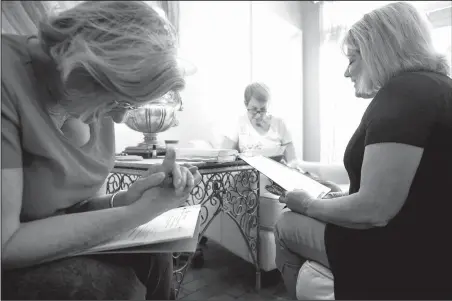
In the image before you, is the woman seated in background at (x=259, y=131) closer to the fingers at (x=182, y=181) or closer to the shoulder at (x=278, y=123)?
the shoulder at (x=278, y=123)

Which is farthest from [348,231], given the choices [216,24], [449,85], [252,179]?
[216,24]

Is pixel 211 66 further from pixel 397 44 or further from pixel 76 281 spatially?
pixel 76 281

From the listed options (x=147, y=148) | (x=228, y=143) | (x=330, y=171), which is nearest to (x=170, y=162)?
(x=147, y=148)

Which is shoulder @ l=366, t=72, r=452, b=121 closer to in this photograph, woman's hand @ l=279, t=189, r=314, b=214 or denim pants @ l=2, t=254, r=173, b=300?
woman's hand @ l=279, t=189, r=314, b=214

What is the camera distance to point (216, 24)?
289 centimetres

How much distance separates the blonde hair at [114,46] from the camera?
53 centimetres

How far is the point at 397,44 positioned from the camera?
851 mm

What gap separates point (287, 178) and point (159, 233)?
0.60 meters

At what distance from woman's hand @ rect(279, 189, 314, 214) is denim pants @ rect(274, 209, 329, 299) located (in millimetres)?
26

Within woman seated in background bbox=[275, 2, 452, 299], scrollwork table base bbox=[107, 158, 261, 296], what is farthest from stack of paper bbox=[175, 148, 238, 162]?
woman seated in background bbox=[275, 2, 452, 299]

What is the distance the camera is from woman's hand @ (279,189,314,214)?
96 centimetres

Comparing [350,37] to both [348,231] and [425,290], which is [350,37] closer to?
[348,231]

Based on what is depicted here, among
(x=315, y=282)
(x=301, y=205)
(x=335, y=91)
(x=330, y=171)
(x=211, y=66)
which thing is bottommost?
(x=315, y=282)

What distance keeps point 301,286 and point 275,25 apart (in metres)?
3.14
